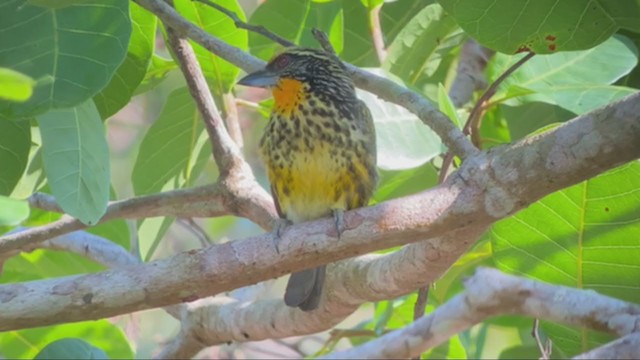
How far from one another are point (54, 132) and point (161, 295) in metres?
0.53

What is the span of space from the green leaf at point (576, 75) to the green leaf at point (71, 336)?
1422 mm

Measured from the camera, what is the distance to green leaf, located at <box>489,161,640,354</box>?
3.09 metres

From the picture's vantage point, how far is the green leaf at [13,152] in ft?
10.2

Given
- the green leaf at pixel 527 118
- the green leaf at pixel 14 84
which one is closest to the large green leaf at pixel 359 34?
the green leaf at pixel 527 118

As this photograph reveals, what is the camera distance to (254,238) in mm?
2752

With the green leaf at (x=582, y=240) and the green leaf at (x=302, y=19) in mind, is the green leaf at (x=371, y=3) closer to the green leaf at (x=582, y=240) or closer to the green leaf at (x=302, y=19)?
the green leaf at (x=302, y=19)

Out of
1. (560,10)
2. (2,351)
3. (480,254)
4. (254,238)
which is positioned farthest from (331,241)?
(2,351)

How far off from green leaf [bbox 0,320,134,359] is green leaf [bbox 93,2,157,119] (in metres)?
0.90

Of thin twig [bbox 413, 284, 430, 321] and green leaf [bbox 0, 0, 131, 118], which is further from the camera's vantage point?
thin twig [bbox 413, 284, 430, 321]

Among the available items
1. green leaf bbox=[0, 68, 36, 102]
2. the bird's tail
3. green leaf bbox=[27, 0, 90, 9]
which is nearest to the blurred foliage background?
green leaf bbox=[27, 0, 90, 9]

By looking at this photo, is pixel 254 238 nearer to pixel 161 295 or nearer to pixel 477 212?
pixel 161 295

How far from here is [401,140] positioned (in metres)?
3.61

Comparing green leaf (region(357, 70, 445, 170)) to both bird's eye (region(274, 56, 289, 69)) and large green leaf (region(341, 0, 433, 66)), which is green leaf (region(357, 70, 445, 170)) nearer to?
bird's eye (region(274, 56, 289, 69))

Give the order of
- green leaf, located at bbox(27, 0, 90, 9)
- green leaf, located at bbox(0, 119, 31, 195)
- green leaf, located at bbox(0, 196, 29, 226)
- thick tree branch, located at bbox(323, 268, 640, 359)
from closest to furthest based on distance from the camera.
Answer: thick tree branch, located at bbox(323, 268, 640, 359), green leaf, located at bbox(0, 196, 29, 226), green leaf, located at bbox(27, 0, 90, 9), green leaf, located at bbox(0, 119, 31, 195)
